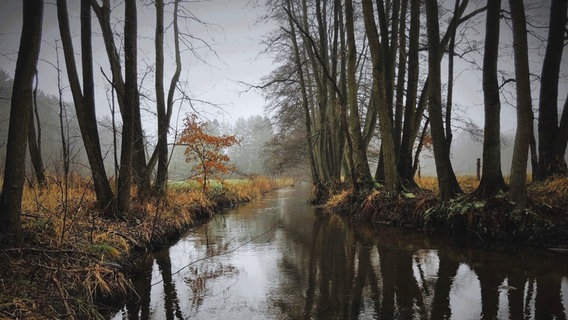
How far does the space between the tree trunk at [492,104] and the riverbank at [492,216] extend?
16.1 inches

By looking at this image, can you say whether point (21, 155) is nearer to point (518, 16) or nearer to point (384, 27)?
point (518, 16)

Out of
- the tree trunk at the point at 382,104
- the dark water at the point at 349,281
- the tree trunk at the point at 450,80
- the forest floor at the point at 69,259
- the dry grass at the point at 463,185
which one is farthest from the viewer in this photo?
the dry grass at the point at 463,185

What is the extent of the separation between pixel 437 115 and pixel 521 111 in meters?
1.86

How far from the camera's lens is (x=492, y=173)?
6.86m

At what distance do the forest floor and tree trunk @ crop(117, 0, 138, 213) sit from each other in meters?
0.51

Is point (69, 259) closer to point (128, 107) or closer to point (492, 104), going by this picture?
point (128, 107)

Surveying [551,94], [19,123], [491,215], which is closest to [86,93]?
[19,123]

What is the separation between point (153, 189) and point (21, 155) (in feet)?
18.7

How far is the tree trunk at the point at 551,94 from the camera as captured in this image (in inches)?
344

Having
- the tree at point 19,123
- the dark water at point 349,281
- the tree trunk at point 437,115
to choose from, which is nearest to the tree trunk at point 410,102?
the tree trunk at point 437,115

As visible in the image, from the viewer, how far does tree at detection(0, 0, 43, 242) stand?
3.53m

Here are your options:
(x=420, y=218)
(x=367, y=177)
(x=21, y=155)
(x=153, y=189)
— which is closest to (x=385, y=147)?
(x=367, y=177)

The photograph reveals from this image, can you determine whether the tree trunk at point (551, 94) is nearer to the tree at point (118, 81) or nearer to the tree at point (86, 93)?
the tree at point (118, 81)

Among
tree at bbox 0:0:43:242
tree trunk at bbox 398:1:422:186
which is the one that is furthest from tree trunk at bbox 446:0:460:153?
tree at bbox 0:0:43:242
